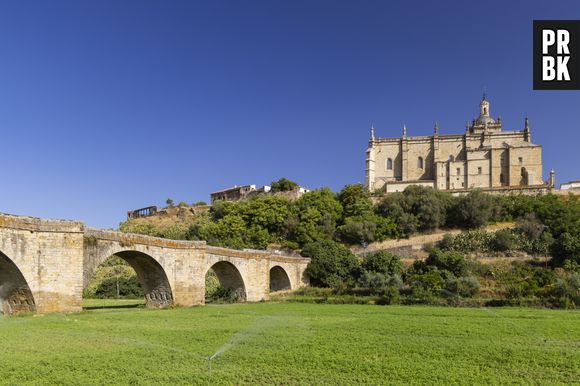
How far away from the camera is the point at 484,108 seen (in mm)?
90188

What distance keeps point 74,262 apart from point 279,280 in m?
24.8

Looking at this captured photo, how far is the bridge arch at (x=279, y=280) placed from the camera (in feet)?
146

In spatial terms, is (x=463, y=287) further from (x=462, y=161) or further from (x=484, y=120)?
(x=484, y=120)

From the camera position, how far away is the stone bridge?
20406mm

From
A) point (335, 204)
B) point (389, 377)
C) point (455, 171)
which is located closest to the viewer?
point (389, 377)

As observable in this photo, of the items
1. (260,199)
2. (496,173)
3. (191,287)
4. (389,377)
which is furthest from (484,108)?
(389,377)

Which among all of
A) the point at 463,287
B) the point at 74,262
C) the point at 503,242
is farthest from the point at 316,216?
the point at 74,262

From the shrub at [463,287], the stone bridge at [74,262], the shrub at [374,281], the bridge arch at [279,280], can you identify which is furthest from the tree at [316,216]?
the stone bridge at [74,262]

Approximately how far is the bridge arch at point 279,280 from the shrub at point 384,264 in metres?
6.95

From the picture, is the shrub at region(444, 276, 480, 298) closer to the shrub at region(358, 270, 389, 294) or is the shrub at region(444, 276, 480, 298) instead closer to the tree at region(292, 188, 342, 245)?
the shrub at region(358, 270, 389, 294)

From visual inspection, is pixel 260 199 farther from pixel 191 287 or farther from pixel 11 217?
pixel 11 217

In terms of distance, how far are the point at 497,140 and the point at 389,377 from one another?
250ft

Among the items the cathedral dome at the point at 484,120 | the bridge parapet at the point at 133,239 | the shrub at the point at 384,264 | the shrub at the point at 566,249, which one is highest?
the cathedral dome at the point at 484,120

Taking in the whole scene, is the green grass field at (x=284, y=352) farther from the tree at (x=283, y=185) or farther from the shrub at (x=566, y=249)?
the tree at (x=283, y=185)
